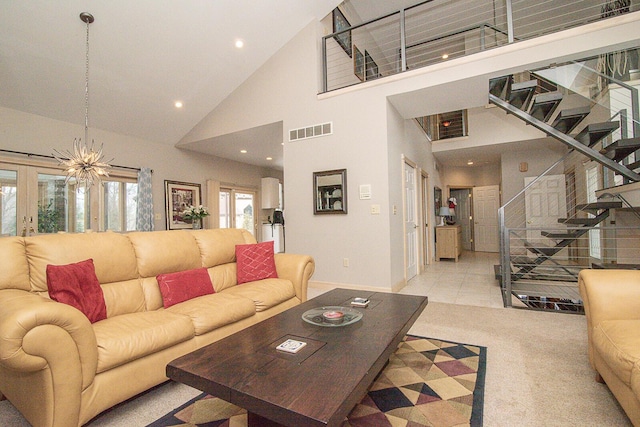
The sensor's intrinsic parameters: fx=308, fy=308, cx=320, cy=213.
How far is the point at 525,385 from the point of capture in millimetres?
1895

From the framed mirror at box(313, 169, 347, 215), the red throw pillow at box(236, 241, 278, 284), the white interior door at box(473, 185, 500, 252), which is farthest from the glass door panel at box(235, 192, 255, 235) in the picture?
the white interior door at box(473, 185, 500, 252)

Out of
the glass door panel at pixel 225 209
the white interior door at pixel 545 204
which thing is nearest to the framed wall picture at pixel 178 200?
the glass door panel at pixel 225 209

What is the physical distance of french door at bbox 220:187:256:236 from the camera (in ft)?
26.0

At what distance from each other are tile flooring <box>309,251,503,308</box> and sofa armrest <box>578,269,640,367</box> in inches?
70.9

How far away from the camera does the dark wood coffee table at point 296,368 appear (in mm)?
1056

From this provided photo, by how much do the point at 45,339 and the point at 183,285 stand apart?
1.17 meters

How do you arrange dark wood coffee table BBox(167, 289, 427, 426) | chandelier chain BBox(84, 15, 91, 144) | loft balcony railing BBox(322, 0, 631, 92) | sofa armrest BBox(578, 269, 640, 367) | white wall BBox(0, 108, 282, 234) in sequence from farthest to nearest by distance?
loft balcony railing BBox(322, 0, 631, 92), white wall BBox(0, 108, 282, 234), chandelier chain BBox(84, 15, 91, 144), sofa armrest BBox(578, 269, 640, 367), dark wood coffee table BBox(167, 289, 427, 426)

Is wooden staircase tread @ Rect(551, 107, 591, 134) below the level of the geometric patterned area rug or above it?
above

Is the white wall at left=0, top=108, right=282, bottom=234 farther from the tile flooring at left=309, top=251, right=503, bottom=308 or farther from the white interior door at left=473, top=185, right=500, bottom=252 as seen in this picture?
the white interior door at left=473, top=185, right=500, bottom=252

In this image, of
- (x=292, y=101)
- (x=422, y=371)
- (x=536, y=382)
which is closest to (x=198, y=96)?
(x=292, y=101)

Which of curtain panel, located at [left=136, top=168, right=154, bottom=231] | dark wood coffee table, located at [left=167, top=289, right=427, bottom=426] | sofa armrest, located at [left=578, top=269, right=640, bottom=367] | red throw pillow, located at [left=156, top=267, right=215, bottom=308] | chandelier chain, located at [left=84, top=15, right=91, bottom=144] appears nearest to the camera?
dark wood coffee table, located at [left=167, top=289, right=427, bottom=426]

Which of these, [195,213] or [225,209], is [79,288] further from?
[225,209]

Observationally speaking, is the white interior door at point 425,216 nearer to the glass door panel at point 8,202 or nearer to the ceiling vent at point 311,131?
the ceiling vent at point 311,131

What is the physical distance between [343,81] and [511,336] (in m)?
4.56
